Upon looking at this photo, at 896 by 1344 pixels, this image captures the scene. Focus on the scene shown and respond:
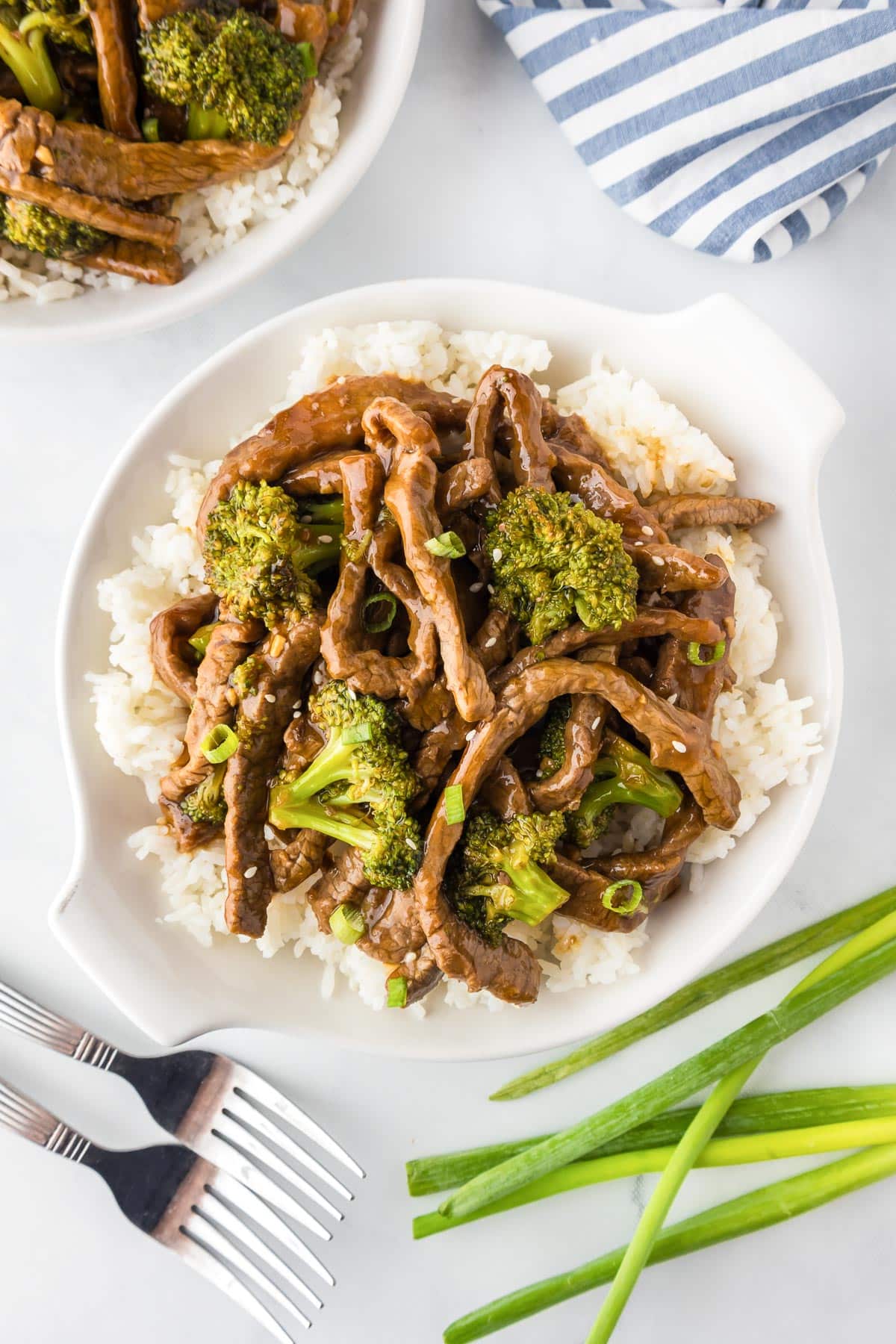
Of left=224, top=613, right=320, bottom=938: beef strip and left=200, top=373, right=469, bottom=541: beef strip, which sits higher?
left=200, top=373, right=469, bottom=541: beef strip

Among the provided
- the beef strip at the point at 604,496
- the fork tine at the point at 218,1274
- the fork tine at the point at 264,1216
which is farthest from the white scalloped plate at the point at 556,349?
the fork tine at the point at 218,1274

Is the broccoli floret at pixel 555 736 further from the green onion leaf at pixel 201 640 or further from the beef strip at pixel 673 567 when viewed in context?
the green onion leaf at pixel 201 640

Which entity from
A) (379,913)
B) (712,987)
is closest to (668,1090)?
(712,987)

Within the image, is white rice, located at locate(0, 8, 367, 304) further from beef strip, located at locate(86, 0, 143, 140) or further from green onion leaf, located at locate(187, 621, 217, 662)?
green onion leaf, located at locate(187, 621, 217, 662)

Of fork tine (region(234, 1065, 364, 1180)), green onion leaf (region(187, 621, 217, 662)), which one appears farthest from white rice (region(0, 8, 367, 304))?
fork tine (region(234, 1065, 364, 1180))

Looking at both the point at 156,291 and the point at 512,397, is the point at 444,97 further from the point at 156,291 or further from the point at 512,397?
the point at 512,397
